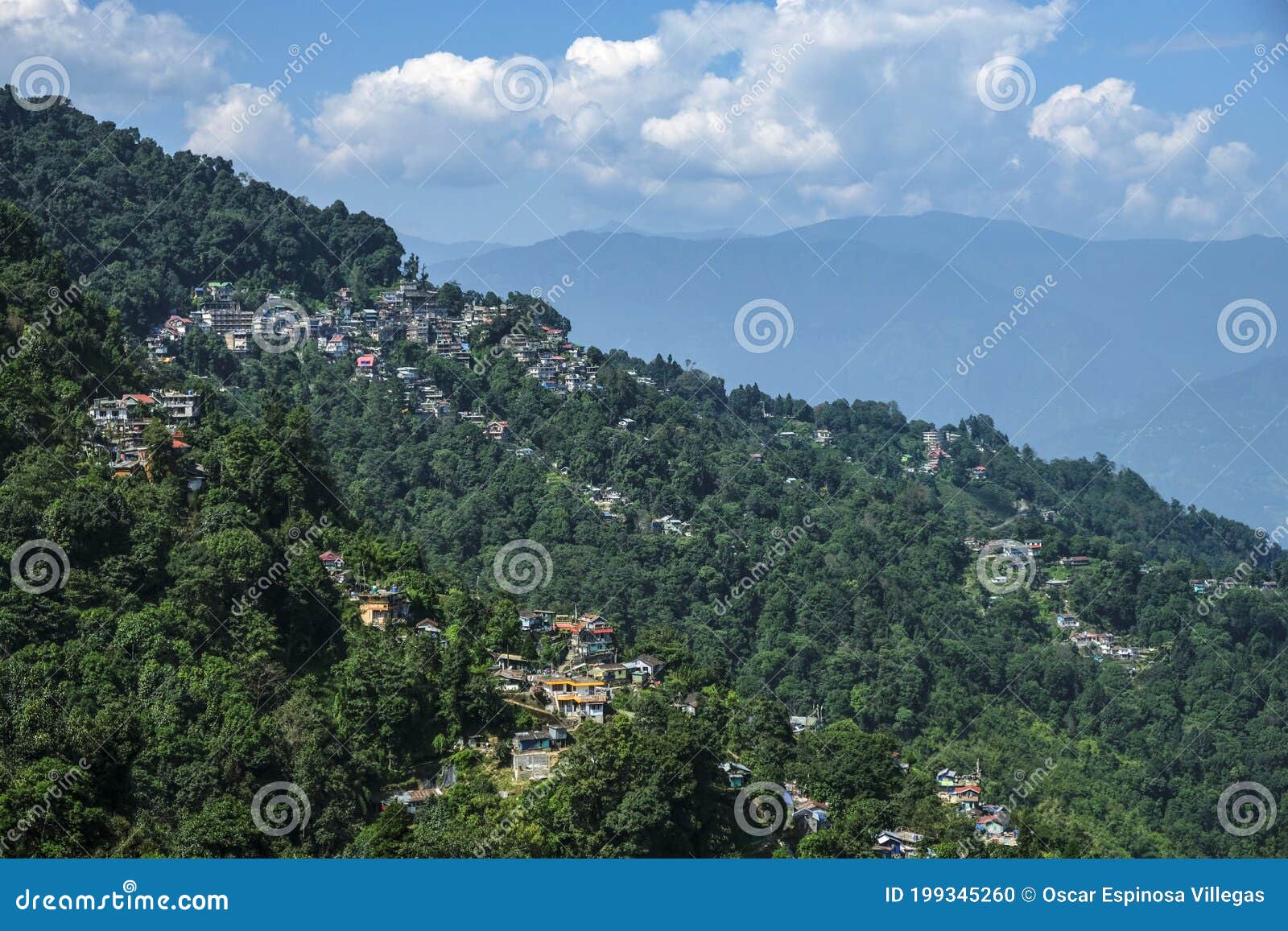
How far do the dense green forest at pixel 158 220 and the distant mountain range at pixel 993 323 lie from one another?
62426 mm

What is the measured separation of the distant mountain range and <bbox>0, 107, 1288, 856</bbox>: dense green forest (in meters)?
64.2

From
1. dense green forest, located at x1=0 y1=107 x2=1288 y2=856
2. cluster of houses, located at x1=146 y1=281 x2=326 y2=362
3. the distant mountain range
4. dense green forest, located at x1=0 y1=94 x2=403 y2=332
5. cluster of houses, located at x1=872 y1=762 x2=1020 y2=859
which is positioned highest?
the distant mountain range

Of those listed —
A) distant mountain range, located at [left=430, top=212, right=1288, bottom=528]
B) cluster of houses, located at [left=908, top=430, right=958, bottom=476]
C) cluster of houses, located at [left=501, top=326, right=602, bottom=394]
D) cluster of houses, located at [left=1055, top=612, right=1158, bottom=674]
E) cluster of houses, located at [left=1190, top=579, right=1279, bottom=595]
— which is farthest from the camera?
distant mountain range, located at [left=430, top=212, right=1288, bottom=528]

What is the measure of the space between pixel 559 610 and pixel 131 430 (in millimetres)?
9702

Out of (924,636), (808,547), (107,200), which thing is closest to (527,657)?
(924,636)

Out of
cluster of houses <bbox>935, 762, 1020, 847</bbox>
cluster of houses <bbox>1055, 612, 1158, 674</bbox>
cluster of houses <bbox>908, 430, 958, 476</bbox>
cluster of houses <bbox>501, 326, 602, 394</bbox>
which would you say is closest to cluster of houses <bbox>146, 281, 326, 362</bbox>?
cluster of houses <bbox>501, 326, 602, 394</bbox>

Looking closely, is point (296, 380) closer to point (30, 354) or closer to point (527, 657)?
point (30, 354)

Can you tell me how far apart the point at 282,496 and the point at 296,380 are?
1920 cm

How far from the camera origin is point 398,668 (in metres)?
17.0

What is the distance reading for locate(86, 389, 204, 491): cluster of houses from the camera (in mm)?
20422

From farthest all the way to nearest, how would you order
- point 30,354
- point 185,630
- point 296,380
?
point 296,380 → point 30,354 → point 185,630

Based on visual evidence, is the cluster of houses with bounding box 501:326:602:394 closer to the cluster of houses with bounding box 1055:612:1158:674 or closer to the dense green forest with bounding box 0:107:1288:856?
the dense green forest with bounding box 0:107:1288:856

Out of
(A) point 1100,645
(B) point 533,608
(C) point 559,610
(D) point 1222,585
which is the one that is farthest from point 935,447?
(B) point 533,608

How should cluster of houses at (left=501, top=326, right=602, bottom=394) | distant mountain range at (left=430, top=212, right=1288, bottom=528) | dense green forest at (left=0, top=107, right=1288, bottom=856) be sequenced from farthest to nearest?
1. distant mountain range at (left=430, top=212, right=1288, bottom=528)
2. cluster of houses at (left=501, top=326, right=602, bottom=394)
3. dense green forest at (left=0, top=107, right=1288, bottom=856)
